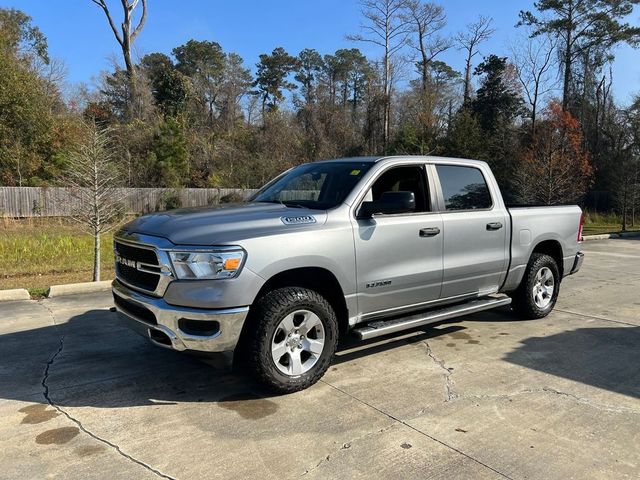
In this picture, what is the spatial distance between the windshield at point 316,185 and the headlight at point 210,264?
109cm

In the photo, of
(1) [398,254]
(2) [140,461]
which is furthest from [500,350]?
(2) [140,461]

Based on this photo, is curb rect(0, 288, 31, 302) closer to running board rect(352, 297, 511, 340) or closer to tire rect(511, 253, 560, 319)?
running board rect(352, 297, 511, 340)

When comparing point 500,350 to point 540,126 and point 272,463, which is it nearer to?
point 272,463

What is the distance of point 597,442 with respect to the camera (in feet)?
11.5

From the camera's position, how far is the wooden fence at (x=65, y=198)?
24953 mm

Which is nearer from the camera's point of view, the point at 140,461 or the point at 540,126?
the point at 140,461

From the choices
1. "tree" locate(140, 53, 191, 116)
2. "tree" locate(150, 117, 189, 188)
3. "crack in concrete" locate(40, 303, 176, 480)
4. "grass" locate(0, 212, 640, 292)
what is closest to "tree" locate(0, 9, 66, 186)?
"tree" locate(150, 117, 189, 188)

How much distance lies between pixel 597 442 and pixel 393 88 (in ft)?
134

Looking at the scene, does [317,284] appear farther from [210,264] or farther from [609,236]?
[609,236]

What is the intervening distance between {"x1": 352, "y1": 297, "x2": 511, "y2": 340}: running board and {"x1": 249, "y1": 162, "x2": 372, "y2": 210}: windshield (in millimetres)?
1173

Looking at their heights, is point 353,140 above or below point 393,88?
below

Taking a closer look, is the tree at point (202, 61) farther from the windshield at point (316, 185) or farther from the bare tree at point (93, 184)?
the windshield at point (316, 185)

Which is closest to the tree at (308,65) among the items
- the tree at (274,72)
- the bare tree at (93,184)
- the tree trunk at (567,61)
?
the tree at (274,72)

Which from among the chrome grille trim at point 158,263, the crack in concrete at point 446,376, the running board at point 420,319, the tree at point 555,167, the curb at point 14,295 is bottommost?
the crack in concrete at point 446,376
